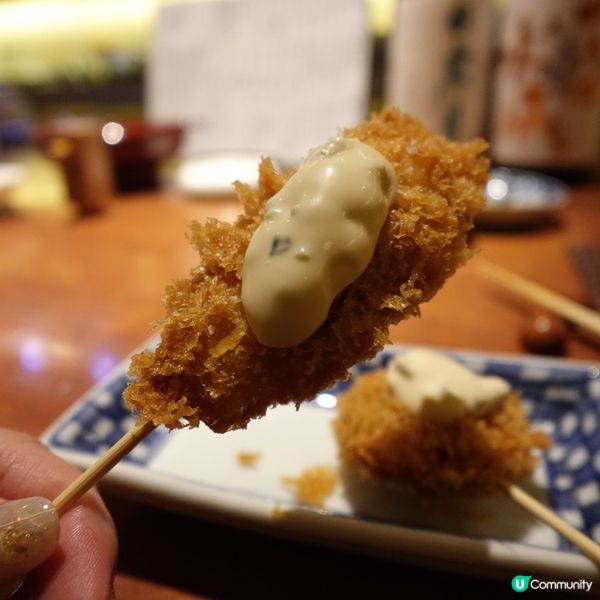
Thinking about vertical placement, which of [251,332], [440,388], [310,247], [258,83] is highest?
[258,83]

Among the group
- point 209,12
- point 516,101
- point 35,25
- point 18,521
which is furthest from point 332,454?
point 35,25

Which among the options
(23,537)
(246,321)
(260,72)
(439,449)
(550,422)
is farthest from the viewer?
(260,72)

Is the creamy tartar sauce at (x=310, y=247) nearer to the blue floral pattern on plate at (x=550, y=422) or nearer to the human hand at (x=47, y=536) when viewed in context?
the human hand at (x=47, y=536)

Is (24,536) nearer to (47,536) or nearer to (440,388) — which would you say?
(47,536)

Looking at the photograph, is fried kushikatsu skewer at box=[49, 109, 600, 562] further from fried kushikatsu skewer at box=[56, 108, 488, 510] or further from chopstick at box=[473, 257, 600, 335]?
chopstick at box=[473, 257, 600, 335]

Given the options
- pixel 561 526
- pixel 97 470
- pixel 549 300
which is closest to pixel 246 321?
pixel 97 470
